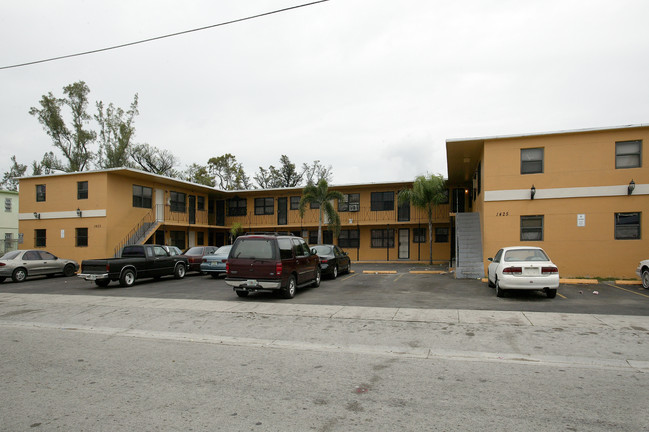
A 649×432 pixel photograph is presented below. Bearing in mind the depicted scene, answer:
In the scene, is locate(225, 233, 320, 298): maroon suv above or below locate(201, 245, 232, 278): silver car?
above

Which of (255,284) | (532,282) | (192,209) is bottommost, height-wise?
(255,284)

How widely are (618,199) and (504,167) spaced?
14.4ft

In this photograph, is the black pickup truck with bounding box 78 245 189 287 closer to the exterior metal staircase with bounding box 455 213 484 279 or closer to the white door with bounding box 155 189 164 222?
the white door with bounding box 155 189 164 222

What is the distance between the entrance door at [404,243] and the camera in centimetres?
3100

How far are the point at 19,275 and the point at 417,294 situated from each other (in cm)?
1831

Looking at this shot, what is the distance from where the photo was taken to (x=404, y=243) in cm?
3116

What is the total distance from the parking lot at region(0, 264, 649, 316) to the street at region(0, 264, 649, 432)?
10.2 inches

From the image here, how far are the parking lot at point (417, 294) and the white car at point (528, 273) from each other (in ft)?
1.32

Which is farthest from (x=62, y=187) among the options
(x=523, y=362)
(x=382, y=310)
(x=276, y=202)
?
(x=523, y=362)

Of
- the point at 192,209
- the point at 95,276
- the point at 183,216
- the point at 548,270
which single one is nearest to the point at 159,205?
the point at 183,216

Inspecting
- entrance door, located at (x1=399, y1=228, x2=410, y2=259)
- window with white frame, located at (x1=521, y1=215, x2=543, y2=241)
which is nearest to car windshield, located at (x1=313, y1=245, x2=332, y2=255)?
window with white frame, located at (x1=521, y1=215, x2=543, y2=241)

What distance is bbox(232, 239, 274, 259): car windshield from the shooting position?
40.7ft

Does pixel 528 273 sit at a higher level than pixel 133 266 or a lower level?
higher

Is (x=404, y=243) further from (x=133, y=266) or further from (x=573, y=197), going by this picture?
(x=133, y=266)
